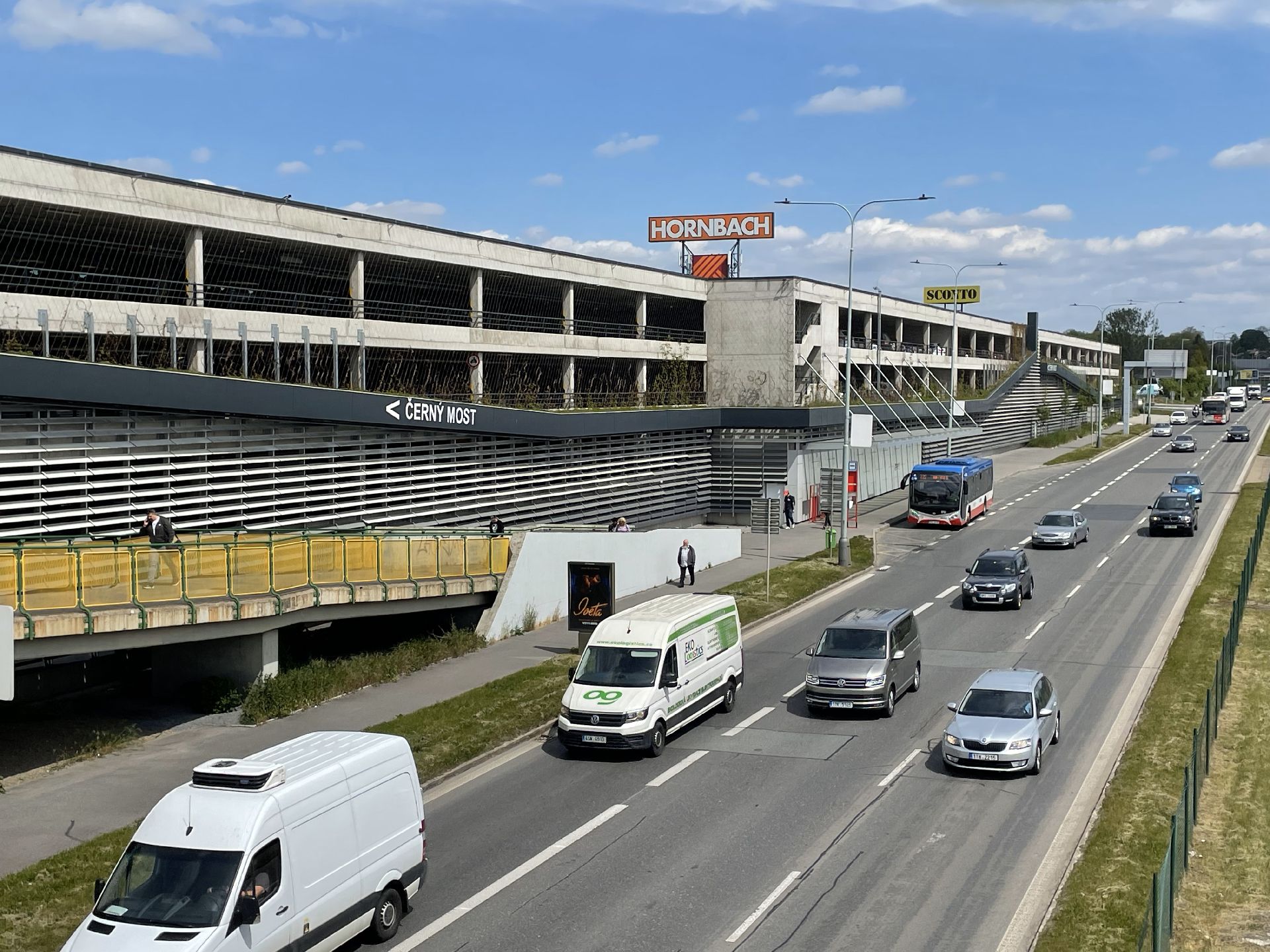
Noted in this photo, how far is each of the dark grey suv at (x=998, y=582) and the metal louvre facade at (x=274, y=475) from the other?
51.0ft

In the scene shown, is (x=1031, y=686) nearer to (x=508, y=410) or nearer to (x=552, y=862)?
(x=552, y=862)

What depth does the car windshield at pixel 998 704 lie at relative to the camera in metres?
20.9

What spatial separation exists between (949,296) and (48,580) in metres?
83.7

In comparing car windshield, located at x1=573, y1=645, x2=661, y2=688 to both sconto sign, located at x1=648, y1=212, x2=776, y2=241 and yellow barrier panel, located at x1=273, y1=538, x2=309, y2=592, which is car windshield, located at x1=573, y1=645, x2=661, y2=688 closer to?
yellow barrier panel, located at x1=273, y1=538, x2=309, y2=592

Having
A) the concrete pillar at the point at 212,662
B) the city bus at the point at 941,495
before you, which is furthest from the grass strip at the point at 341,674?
the city bus at the point at 941,495

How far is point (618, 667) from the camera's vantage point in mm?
22250

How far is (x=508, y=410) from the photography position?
4116 centimetres

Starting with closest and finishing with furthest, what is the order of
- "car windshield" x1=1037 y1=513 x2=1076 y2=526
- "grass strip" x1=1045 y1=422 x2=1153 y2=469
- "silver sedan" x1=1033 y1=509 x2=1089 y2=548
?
"silver sedan" x1=1033 y1=509 x2=1089 y2=548, "car windshield" x1=1037 y1=513 x2=1076 y2=526, "grass strip" x1=1045 y1=422 x2=1153 y2=469

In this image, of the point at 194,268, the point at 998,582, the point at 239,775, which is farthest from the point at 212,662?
the point at 998,582

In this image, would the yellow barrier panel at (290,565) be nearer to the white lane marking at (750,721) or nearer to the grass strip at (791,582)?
the white lane marking at (750,721)

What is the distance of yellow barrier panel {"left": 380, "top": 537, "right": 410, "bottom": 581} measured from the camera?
91.1 ft

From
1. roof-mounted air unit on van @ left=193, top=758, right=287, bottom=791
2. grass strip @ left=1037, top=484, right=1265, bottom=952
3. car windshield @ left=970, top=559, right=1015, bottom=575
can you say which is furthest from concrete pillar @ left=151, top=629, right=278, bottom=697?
car windshield @ left=970, top=559, right=1015, bottom=575

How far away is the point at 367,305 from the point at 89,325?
1424 centimetres

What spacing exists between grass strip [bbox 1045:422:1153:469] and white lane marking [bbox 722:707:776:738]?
66429mm
